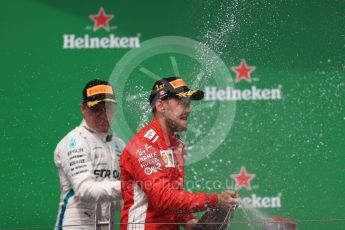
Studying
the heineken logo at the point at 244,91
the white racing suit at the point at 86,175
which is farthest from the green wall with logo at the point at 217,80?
the white racing suit at the point at 86,175

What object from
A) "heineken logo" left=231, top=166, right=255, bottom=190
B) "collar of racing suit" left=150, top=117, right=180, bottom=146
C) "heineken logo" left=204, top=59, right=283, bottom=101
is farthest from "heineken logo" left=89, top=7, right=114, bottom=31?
"collar of racing suit" left=150, top=117, right=180, bottom=146

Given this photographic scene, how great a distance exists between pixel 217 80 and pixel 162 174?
1.79 metres

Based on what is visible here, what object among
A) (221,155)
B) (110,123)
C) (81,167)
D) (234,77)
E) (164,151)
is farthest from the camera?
(234,77)

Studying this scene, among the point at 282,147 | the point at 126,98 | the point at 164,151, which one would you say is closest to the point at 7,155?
the point at 126,98

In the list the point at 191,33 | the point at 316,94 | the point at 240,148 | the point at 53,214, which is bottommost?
the point at 53,214

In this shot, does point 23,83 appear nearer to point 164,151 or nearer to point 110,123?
point 110,123

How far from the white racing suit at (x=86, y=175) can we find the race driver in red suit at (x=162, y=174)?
26 centimetres

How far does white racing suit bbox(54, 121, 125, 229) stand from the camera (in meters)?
3.98

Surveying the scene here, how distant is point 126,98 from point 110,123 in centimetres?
17

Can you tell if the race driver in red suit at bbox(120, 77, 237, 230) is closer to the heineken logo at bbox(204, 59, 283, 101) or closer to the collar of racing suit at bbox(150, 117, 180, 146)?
the collar of racing suit at bbox(150, 117, 180, 146)

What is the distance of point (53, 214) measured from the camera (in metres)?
5.33

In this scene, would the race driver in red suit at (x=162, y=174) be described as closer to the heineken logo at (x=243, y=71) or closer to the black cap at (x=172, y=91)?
the black cap at (x=172, y=91)

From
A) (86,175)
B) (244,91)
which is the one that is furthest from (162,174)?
(244,91)

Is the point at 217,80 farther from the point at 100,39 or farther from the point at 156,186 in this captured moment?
the point at 156,186
